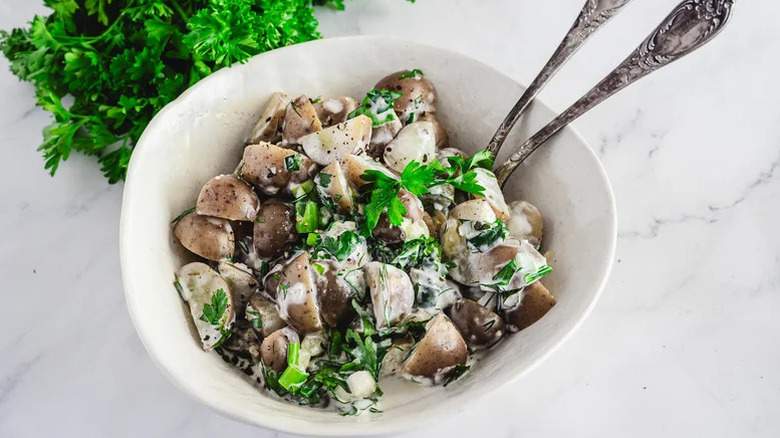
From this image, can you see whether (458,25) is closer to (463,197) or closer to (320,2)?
(320,2)

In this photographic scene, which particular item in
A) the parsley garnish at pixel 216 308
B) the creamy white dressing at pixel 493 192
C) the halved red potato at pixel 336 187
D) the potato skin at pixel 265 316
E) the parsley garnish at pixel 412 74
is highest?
the parsley garnish at pixel 412 74

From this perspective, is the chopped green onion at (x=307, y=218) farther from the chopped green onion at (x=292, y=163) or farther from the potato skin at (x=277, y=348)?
the potato skin at (x=277, y=348)

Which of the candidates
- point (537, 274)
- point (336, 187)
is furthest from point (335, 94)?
point (537, 274)

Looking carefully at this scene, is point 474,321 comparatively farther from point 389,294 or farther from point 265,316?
point 265,316

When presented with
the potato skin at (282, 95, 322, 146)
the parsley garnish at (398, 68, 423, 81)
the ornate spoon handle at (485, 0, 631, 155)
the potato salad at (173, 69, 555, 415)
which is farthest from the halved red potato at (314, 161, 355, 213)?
the ornate spoon handle at (485, 0, 631, 155)

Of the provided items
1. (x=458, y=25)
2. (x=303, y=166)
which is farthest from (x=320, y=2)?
(x=303, y=166)

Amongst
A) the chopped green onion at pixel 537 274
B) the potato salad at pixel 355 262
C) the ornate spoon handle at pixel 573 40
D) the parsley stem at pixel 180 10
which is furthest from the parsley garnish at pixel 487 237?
the parsley stem at pixel 180 10
